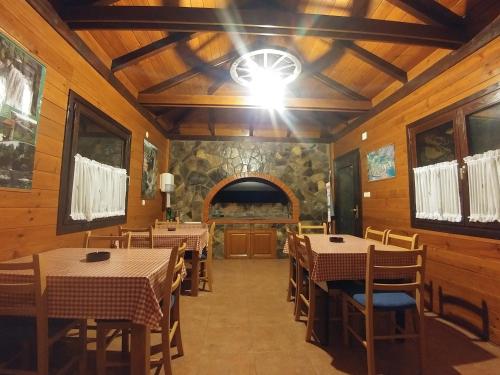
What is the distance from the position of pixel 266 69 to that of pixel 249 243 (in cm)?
350

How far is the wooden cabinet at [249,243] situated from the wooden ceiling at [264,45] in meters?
2.24

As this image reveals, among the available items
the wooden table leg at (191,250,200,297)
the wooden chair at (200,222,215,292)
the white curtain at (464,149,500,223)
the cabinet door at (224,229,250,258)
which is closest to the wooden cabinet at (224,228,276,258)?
the cabinet door at (224,229,250,258)

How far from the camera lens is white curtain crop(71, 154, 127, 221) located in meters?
2.61

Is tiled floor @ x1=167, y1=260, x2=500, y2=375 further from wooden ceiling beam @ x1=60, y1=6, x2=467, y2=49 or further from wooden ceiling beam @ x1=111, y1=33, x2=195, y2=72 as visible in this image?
wooden ceiling beam @ x1=111, y1=33, x2=195, y2=72

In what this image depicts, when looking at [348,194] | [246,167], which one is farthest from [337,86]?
[246,167]

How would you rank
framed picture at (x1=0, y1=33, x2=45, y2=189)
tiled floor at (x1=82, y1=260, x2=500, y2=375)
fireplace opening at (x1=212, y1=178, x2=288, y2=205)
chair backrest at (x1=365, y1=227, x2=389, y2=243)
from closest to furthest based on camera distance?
framed picture at (x1=0, y1=33, x2=45, y2=189) → tiled floor at (x1=82, y1=260, x2=500, y2=375) → chair backrest at (x1=365, y1=227, x2=389, y2=243) → fireplace opening at (x1=212, y1=178, x2=288, y2=205)

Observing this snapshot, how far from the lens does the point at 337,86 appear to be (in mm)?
4340

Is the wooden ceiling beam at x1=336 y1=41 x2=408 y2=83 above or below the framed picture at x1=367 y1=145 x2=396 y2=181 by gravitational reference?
above

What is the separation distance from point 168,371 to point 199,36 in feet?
11.8

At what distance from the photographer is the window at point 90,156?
243 centimetres

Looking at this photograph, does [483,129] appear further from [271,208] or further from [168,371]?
[271,208]

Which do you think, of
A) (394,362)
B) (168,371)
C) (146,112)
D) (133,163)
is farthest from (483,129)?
(146,112)

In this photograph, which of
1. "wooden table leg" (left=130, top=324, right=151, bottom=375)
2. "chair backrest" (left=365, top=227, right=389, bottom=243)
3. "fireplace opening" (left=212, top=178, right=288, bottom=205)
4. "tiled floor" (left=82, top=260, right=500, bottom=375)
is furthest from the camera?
"fireplace opening" (left=212, top=178, right=288, bottom=205)

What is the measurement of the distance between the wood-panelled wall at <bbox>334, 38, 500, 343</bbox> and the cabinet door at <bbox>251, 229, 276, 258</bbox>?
2.13 meters
